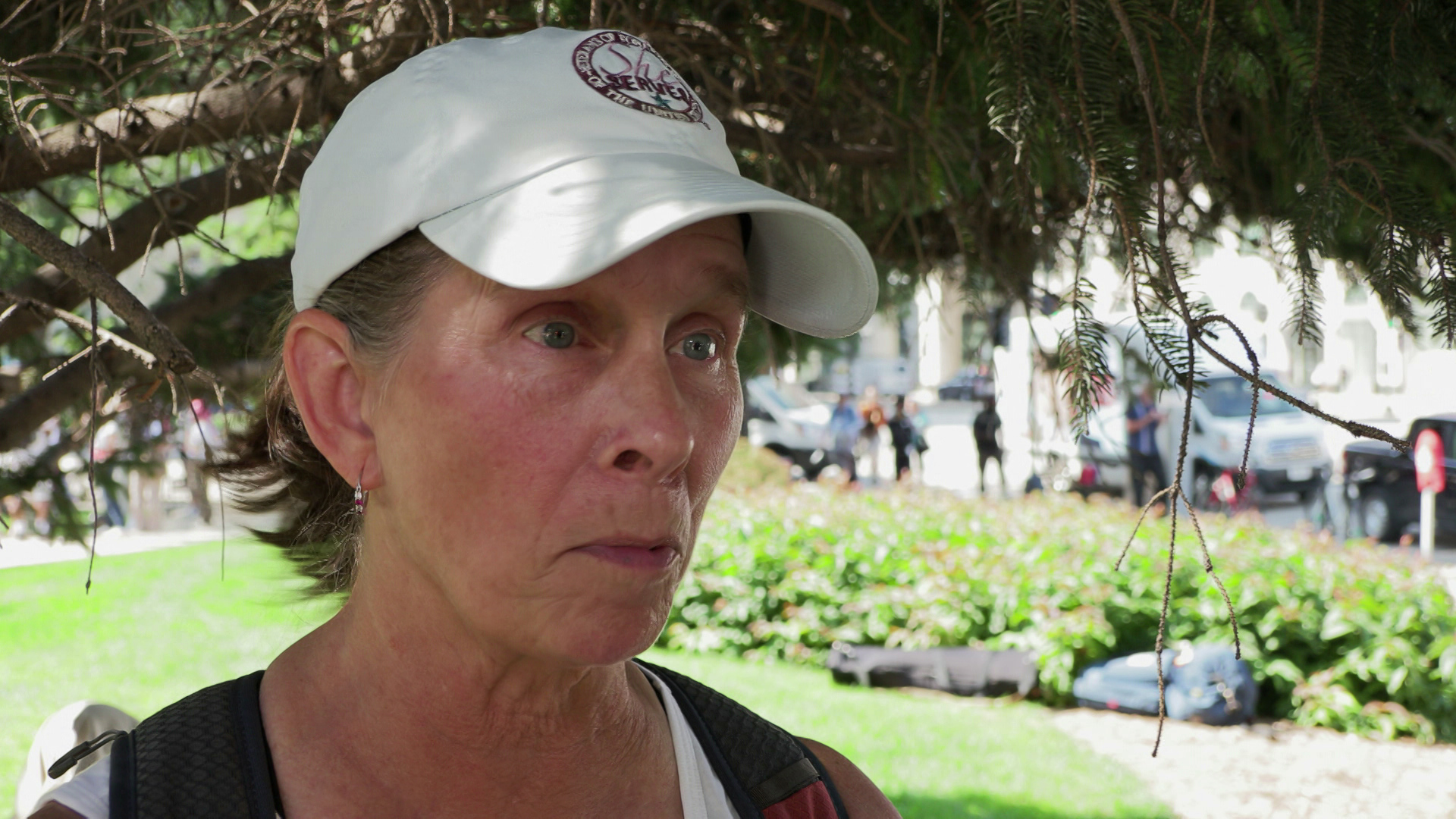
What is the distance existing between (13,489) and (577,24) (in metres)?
2.08

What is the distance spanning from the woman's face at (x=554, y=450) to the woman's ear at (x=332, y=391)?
0.05 metres

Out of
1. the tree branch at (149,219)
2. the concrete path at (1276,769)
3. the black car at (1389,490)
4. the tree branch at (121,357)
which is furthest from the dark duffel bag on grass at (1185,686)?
the black car at (1389,490)

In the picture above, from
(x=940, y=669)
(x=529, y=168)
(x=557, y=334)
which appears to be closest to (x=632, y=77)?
(x=529, y=168)

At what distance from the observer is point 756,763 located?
135 centimetres

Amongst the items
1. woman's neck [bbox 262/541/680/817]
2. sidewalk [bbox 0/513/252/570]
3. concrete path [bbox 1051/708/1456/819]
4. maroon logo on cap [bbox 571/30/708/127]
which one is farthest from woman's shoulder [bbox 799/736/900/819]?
sidewalk [bbox 0/513/252/570]

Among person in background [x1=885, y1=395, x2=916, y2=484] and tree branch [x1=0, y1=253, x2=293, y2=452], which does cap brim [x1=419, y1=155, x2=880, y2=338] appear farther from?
person in background [x1=885, y1=395, x2=916, y2=484]

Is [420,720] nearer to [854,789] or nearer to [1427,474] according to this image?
[854,789]

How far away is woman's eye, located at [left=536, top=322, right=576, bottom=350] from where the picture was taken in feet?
3.46

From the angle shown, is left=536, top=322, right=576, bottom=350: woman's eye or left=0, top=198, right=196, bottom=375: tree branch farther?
left=0, top=198, right=196, bottom=375: tree branch

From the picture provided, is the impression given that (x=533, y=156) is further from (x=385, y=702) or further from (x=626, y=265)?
(x=385, y=702)

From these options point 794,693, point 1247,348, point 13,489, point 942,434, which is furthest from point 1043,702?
point 942,434

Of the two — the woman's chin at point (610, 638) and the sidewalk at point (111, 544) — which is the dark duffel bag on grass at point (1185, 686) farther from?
the sidewalk at point (111, 544)

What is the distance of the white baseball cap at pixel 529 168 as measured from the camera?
39.9 inches

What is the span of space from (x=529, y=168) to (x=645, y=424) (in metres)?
0.25
